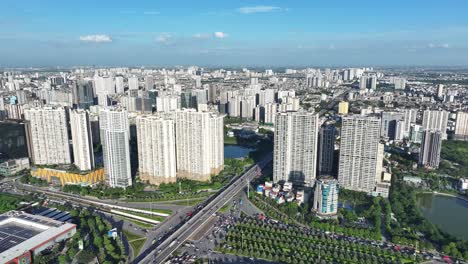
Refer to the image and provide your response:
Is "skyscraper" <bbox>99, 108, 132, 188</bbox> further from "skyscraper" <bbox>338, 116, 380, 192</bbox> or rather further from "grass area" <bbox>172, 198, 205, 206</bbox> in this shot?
"skyscraper" <bbox>338, 116, 380, 192</bbox>

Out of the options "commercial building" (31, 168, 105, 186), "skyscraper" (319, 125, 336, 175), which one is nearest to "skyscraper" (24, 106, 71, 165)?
"commercial building" (31, 168, 105, 186)

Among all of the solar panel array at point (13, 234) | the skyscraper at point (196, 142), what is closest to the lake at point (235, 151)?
the skyscraper at point (196, 142)

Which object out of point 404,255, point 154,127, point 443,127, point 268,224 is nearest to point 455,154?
point 443,127

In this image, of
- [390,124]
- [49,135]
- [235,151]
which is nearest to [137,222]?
[49,135]

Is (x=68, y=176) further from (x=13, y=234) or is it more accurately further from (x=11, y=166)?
(x=13, y=234)

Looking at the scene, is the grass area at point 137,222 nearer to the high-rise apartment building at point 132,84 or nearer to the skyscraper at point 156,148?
the skyscraper at point 156,148

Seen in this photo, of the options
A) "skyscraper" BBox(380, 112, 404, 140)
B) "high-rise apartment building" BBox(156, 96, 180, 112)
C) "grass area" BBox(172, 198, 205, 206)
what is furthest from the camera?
"high-rise apartment building" BBox(156, 96, 180, 112)

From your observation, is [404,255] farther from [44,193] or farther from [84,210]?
[44,193]
